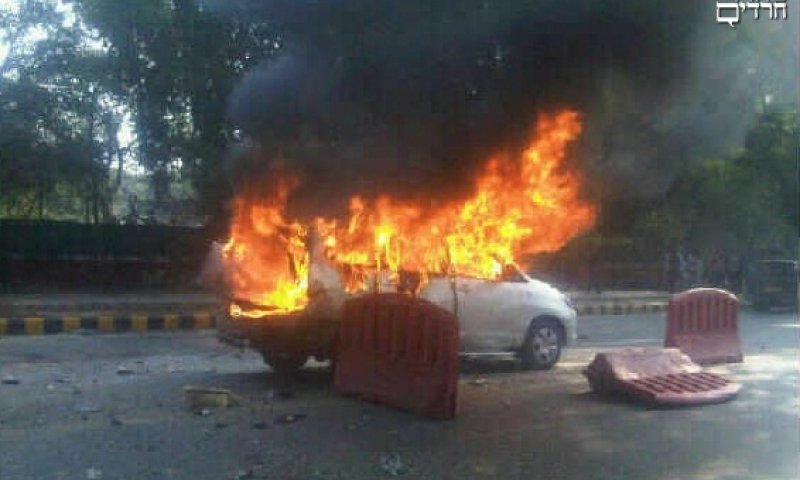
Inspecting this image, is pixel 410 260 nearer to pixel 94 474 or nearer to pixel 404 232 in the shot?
pixel 404 232

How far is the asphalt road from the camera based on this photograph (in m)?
6.00

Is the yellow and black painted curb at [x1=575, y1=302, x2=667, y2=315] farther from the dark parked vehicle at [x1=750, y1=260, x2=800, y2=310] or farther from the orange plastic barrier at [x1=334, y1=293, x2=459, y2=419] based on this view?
the orange plastic barrier at [x1=334, y1=293, x2=459, y2=419]


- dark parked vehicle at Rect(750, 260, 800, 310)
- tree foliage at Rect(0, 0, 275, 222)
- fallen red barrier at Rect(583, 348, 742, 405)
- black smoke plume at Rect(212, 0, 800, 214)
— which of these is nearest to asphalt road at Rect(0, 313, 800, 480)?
fallen red barrier at Rect(583, 348, 742, 405)

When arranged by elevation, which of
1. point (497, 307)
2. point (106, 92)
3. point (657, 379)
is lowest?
point (657, 379)

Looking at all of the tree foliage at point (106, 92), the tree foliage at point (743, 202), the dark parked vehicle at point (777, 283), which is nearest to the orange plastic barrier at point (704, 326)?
the tree foliage at point (743, 202)

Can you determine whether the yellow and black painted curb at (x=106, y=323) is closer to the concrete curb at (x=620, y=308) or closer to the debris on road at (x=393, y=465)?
the debris on road at (x=393, y=465)

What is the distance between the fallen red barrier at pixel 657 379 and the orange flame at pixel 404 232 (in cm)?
192

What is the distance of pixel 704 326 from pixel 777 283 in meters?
12.3

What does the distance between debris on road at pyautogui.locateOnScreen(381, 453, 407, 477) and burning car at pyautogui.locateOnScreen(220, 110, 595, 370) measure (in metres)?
2.56

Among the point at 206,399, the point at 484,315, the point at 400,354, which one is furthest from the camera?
the point at 484,315

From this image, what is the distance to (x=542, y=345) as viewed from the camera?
1079 centimetres

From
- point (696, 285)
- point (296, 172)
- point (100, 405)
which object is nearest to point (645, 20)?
point (296, 172)

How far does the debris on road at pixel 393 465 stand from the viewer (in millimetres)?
5944
